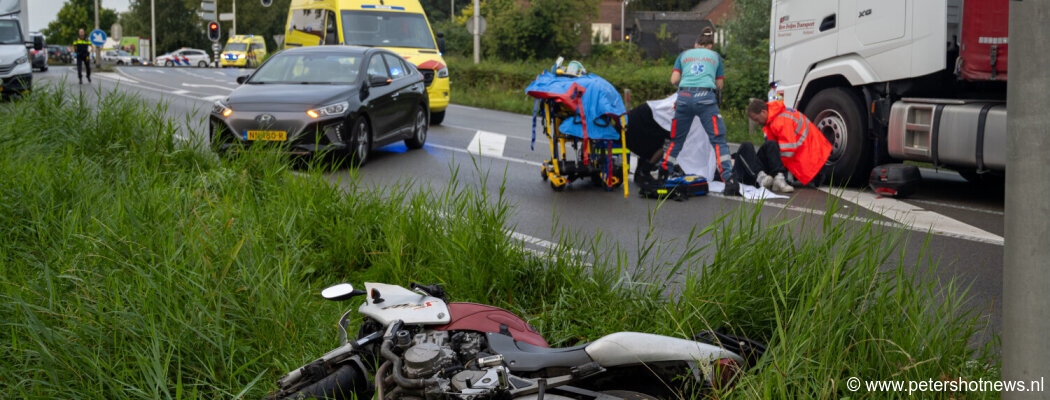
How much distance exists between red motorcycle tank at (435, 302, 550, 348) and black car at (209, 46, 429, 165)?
258 inches

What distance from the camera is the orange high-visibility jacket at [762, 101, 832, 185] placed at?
1064 centimetres

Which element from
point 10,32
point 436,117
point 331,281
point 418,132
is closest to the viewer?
point 331,281

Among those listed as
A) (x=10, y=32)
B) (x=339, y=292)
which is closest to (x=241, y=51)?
(x=10, y=32)

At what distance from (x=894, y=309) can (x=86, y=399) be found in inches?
113

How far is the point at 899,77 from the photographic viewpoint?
984 centimetres

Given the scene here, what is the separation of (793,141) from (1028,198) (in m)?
8.54

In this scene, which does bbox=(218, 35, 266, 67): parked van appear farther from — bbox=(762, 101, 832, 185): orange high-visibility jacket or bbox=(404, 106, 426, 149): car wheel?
bbox=(762, 101, 832, 185): orange high-visibility jacket

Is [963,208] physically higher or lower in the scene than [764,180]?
lower

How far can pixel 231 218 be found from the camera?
5.53 meters

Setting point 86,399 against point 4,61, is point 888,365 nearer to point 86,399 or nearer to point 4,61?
point 86,399

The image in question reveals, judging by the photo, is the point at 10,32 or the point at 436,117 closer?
the point at 436,117

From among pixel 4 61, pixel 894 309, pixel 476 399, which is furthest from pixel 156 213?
pixel 4 61

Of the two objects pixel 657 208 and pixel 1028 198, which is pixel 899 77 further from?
pixel 1028 198

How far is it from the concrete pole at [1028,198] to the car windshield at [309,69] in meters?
10.7
